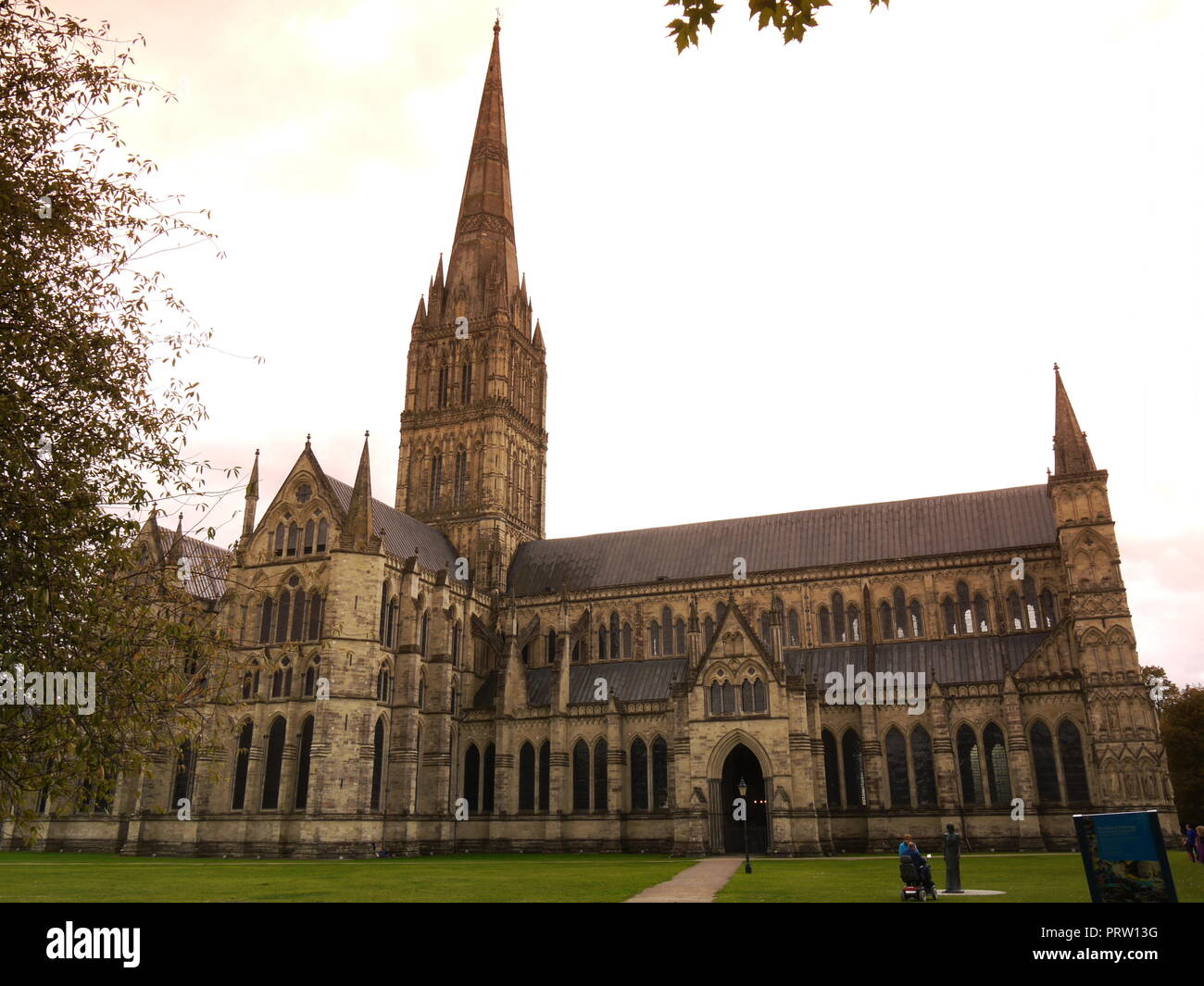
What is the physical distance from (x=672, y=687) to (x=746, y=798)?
6278 millimetres

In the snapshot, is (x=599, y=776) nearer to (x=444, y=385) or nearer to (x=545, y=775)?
(x=545, y=775)

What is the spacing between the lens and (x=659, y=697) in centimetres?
5128

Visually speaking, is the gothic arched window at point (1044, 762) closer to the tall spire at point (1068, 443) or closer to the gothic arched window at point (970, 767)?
the gothic arched window at point (970, 767)

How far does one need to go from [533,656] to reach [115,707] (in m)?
47.4

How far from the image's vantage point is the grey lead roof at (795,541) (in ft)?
178

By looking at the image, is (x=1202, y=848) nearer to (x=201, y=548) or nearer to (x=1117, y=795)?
(x=1117, y=795)

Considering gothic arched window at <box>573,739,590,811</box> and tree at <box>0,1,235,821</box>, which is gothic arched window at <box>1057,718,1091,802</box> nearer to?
gothic arched window at <box>573,739,590,811</box>

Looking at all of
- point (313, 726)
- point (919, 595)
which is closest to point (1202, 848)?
point (919, 595)

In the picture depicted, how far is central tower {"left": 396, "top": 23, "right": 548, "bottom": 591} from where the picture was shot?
65.4m

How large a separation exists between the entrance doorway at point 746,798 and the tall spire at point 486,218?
125 ft

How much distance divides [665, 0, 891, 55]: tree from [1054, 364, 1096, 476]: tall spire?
47648 millimetres

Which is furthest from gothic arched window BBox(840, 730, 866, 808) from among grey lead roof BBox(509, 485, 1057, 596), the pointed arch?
the pointed arch

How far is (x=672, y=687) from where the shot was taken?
1816 inches

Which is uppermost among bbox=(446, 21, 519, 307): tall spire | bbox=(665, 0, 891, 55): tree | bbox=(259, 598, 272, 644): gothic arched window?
bbox=(446, 21, 519, 307): tall spire
